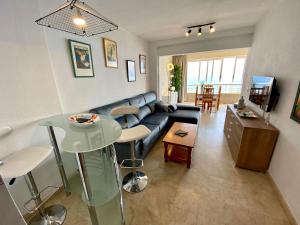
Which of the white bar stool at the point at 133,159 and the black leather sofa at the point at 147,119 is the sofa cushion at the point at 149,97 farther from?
the white bar stool at the point at 133,159

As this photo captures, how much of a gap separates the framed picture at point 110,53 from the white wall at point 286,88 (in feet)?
9.09

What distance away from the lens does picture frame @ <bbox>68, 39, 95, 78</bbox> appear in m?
1.95

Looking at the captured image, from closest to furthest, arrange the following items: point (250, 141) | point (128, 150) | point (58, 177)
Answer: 1. point (58, 177)
2. point (250, 141)
3. point (128, 150)

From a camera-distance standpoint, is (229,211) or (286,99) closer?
(229,211)

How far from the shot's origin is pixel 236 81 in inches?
250

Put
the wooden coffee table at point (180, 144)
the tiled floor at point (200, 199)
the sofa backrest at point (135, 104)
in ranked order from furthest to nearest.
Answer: the sofa backrest at point (135, 104) < the wooden coffee table at point (180, 144) < the tiled floor at point (200, 199)

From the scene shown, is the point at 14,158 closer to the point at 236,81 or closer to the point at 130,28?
the point at 130,28

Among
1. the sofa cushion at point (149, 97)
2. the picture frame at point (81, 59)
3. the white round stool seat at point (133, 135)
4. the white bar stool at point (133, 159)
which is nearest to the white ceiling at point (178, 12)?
the picture frame at point (81, 59)

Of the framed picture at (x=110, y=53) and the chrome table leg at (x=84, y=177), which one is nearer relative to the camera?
the chrome table leg at (x=84, y=177)

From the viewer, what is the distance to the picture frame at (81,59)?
1945mm

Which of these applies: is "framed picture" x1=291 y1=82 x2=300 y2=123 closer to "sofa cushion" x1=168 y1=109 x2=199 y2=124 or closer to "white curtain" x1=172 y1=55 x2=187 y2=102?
"sofa cushion" x1=168 y1=109 x2=199 y2=124

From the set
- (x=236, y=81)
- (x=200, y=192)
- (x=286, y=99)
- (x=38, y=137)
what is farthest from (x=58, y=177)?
(x=236, y=81)

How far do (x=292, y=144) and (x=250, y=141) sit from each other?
1.56 feet

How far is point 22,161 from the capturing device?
3.86 feet
